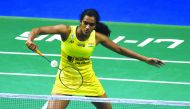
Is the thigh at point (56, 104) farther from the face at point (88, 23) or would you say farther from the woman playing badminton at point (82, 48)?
the face at point (88, 23)

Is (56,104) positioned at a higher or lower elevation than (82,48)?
lower

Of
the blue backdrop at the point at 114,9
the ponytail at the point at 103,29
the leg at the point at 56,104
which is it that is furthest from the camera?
the blue backdrop at the point at 114,9

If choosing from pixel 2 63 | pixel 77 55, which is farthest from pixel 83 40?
pixel 2 63

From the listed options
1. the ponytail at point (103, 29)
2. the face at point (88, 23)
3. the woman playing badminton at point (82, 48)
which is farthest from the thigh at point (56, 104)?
the ponytail at point (103, 29)

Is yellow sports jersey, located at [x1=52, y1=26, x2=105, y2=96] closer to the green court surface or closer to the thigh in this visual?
the thigh

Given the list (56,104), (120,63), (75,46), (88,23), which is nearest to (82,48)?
(75,46)

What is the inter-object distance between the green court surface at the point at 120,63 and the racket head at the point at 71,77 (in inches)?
124

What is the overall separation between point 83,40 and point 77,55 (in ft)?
0.71

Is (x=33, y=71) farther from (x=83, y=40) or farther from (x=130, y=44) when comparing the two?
(x=83, y=40)

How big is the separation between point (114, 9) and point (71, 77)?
9.23 meters

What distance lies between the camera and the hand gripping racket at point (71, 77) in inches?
304

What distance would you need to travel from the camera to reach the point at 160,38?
14359 millimetres

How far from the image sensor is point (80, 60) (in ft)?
25.3

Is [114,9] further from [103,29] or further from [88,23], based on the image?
[88,23]
